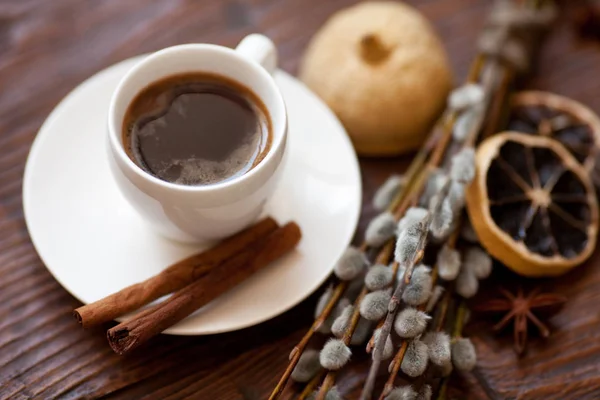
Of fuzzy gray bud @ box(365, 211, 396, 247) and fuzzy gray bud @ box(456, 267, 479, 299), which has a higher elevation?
fuzzy gray bud @ box(365, 211, 396, 247)

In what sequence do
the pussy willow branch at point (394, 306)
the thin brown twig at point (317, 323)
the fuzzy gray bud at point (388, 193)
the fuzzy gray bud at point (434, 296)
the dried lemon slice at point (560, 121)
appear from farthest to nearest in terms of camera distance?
the dried lemon slice at point (560, 121) → the fuzzy gray bud at point (388, 193) → the fuzzy gray bud at point (434, 296) → the thin brown twig at point (317, 323) → the pussy willow branch at point (394, 306)

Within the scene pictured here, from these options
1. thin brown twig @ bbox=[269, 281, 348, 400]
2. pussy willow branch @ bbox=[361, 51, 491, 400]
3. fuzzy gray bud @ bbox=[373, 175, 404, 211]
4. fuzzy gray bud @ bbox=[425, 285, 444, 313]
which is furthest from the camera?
fuzzy gray bud @ bbox=[373, 175, 404, 211]

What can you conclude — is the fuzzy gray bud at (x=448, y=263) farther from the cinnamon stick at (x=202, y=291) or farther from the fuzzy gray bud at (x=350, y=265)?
the cinnamon stick at (x=202, y=291)

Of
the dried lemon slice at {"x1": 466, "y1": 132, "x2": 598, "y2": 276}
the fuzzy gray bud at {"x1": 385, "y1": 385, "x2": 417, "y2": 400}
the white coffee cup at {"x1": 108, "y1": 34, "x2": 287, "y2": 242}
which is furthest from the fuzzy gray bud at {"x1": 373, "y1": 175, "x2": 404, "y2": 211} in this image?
the fuzzy gray bud at {"x1": 385, "y1": 385, "x2": 417, "y2": 400}

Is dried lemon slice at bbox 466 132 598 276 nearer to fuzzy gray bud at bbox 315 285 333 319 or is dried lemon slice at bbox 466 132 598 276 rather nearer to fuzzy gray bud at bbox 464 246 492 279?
fuzzy gray bud at bbox 464 246 492 279

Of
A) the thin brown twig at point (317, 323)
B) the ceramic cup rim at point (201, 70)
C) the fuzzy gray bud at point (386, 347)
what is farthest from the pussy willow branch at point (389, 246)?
the ceramic cup rim at point (201, 70)

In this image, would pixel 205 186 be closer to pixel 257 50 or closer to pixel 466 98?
pixel 257 50
